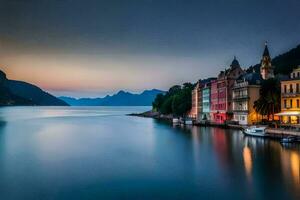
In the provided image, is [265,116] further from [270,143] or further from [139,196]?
[139,196]

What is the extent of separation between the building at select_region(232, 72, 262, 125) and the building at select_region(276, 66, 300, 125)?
1411 cm

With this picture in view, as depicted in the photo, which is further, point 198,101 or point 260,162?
point 198,101

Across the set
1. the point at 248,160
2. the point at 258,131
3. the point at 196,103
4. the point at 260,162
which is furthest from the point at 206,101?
the point at 260,162

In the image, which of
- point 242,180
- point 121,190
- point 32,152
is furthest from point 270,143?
point 32,152

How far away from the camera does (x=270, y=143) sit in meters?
60.8

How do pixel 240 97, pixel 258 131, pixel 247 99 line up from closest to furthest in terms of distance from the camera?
pixel 258 131 → pixel 247 99 → pixel 240 97

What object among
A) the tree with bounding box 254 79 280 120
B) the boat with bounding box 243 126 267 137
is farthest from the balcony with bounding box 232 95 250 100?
the boat with bounding box 243 126 267 137

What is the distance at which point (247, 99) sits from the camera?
91500mm

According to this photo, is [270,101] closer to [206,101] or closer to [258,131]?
[258,131]

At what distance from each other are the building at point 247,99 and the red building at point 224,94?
845 cm

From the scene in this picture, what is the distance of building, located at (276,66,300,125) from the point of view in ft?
236

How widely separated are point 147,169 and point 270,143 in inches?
1133

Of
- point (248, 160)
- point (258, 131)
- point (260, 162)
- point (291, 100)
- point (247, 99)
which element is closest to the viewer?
point (260, 162)

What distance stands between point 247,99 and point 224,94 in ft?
61.6
